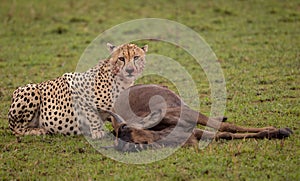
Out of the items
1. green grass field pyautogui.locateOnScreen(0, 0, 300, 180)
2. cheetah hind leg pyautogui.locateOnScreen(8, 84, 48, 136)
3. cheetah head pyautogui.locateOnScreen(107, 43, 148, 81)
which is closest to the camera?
green grass field pyautogui.locateOnScreen(0, 0, 300, 180)

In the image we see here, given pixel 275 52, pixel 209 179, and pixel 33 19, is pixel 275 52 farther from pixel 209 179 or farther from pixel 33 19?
pixel 33 19

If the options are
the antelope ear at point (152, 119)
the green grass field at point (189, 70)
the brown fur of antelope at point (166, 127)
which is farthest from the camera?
the antelope ear at point (152, 119)

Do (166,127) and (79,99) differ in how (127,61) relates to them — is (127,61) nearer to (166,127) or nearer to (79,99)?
(79,99)

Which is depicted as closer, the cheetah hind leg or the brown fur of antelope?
the brown fur of antelope

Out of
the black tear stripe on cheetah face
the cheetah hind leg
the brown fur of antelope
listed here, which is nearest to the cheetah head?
the black tear stripe on cheetah face

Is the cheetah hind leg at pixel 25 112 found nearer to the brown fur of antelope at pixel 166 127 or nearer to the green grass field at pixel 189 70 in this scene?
the green grass field at pixel 189 70

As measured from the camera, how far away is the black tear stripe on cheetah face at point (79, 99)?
709cm

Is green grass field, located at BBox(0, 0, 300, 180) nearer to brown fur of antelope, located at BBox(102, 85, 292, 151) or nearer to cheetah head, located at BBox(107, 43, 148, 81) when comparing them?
brown fur of antelope, located at BBox(102, 85, 292, 151)

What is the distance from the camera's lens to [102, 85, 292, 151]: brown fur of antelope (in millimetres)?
6148

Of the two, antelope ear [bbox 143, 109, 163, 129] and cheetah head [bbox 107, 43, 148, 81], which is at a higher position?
cheetah head [bbox 107, 43, 148, 81]

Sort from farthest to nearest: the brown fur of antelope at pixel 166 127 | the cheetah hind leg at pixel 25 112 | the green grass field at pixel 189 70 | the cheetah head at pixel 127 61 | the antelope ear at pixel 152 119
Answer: the cheetah hind leg at pixel 25 112 < the cheetah head at pixel 127 61 < the antelope ear at pixel 152 119 < the brown fur of antelope at pixel 166 127 < the green grass field at pixel 189 70

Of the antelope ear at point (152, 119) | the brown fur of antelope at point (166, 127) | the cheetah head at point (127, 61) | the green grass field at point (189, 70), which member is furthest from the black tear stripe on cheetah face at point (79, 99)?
the antelope ear at point (152, 119)

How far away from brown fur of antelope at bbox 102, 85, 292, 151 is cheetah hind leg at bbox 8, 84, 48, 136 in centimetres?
126

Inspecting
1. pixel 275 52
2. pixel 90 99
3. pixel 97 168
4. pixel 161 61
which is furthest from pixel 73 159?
pixel 275 52
